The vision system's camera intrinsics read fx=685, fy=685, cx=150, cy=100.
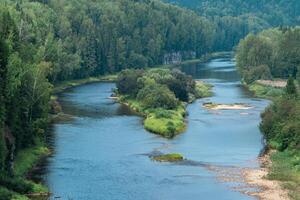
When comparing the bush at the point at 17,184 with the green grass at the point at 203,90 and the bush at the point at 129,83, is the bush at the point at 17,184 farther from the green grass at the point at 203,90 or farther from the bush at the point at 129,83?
the green grass at the point at 203,90

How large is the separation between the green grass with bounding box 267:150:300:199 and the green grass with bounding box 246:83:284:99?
68.5 m

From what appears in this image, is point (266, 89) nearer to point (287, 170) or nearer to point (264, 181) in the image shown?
point (287, 170)

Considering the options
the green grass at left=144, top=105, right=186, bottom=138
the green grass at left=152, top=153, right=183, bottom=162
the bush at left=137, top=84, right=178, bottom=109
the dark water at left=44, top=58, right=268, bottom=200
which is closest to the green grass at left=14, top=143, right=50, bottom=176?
the dark water at left=44, top=58, right=268, bottom=200

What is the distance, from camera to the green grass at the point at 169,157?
313 ft

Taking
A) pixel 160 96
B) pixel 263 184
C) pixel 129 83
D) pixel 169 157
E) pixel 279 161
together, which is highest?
pixel 129 83

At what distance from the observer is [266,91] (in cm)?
17112

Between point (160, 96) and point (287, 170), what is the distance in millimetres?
50040

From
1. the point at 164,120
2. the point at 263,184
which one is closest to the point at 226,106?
the point at 164,120

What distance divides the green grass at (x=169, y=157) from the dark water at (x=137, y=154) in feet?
4.98

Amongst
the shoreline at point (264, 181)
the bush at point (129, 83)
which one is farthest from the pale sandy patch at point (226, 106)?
the shoreline at point (264, 181)

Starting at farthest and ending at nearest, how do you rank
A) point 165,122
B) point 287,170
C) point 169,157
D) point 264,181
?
1. point 165,122
2. point 169,157
3. point 287,170
4. point 264,181

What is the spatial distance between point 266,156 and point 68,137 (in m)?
31.4

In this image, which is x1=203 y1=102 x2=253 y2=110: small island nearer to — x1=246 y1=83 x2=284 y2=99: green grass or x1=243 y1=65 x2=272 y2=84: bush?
x1=246 y1=83 x2=284 y2=99: green grass

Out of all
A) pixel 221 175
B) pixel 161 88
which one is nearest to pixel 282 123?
pixel 221 175
